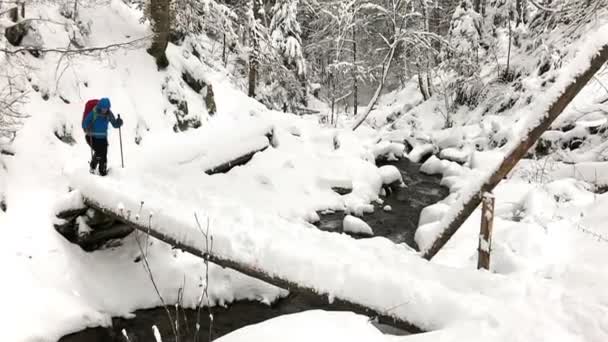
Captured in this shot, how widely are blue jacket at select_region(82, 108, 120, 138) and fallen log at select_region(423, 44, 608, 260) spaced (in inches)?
235

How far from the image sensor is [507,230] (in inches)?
316

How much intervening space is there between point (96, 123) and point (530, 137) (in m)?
7.04

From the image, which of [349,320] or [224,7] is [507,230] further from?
[224,7]

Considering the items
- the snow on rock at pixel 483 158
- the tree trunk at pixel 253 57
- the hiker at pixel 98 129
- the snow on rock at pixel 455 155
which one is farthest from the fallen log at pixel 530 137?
the tree trunk at pixel 253 57

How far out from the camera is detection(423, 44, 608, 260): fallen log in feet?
15.7

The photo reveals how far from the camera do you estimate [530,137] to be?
5.29m

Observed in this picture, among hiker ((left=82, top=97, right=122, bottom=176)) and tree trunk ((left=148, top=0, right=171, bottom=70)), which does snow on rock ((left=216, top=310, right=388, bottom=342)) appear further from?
tree trunk ((left=148, top=0, right=171, bottom=70))

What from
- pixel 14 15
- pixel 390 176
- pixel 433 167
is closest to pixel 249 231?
pixel 14 15

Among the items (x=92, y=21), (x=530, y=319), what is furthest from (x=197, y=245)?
(x=92, y=21)

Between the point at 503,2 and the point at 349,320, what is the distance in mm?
19579

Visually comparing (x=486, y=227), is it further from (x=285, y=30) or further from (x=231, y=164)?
(x=285, y=30)

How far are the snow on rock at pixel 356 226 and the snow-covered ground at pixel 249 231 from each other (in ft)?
3.67

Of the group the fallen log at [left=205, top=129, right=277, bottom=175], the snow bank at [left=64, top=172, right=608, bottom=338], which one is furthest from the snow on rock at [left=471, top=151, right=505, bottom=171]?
the snow bank at [left=64, top=172, right=608, bottom=338]

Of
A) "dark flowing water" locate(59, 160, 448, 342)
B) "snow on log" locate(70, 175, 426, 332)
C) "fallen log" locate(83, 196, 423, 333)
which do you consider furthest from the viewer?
"dark flowing water" locate(59, 160, 448, 342)
